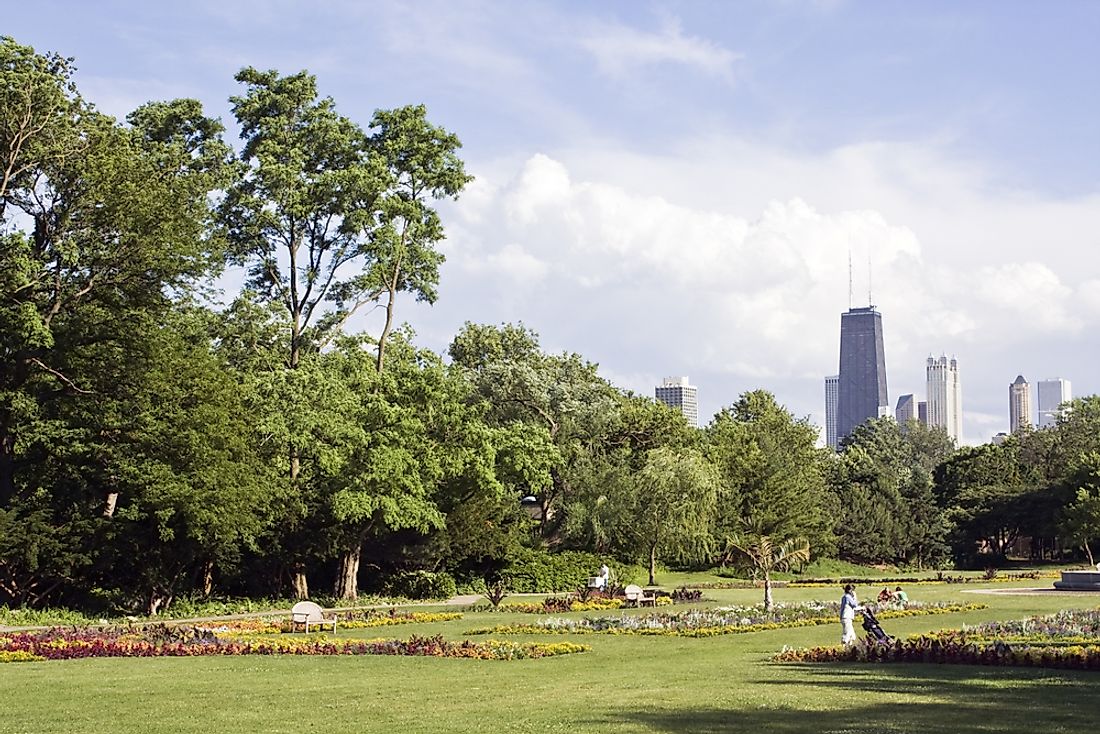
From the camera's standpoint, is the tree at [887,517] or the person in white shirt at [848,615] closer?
the person in white shirt at [848,615]

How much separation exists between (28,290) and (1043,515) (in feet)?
193

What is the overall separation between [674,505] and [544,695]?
35.8 metres

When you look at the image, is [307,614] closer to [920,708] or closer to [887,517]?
[920,708]

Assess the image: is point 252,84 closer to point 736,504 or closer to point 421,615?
point 421,615

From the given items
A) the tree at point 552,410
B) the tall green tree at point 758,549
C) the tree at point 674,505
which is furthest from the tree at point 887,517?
the tree at point 674,505

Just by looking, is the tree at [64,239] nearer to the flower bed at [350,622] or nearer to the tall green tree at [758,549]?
the flower bed at [350,622]

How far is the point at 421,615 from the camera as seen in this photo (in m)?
32.8

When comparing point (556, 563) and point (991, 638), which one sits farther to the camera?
point (556, 563)

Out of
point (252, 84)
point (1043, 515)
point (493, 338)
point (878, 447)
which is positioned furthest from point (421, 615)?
point (878, 447)

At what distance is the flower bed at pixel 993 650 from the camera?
60.1 feet

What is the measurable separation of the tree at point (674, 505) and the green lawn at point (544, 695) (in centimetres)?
2862

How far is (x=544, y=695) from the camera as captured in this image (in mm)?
16375

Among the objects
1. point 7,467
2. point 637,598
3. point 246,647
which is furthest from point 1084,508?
point 246,647

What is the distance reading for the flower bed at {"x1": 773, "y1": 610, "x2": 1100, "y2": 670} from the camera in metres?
18.3
